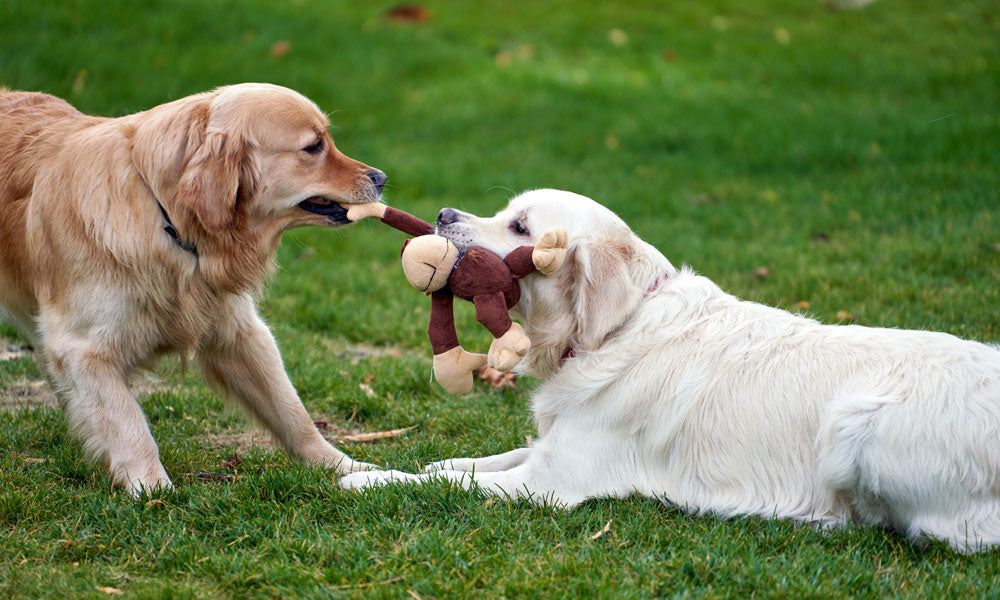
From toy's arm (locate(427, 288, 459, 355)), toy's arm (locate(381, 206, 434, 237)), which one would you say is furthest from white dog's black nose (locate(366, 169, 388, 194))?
toy's arm (locate(427, 288, 459, 355))

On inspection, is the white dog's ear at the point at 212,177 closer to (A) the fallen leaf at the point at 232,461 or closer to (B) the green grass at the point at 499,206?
(B) the green grass at the point at 499,206

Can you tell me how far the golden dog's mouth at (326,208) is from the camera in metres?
4.15

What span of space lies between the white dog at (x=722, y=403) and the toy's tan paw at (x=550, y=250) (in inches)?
4.7

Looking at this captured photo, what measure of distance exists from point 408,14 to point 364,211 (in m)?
11.7

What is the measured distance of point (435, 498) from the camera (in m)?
3.71

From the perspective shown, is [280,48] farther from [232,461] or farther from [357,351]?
[232,461]

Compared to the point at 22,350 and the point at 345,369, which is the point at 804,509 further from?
the point at 22,350

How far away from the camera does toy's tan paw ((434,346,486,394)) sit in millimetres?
3773

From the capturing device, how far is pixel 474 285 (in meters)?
3.72

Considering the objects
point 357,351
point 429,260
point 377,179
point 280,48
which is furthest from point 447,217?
point 280,48

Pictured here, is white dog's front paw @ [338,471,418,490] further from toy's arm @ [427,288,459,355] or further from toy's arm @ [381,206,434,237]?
toy's arm @ [381,206,434,237]

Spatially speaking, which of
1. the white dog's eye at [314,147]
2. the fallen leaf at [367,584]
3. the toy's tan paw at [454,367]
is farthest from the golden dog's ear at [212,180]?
the fallen leaf at [367,584]

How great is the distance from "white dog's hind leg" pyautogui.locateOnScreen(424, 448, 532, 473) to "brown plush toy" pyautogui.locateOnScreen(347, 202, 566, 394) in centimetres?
44

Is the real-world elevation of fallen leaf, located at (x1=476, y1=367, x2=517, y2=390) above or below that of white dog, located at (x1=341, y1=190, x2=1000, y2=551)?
below
